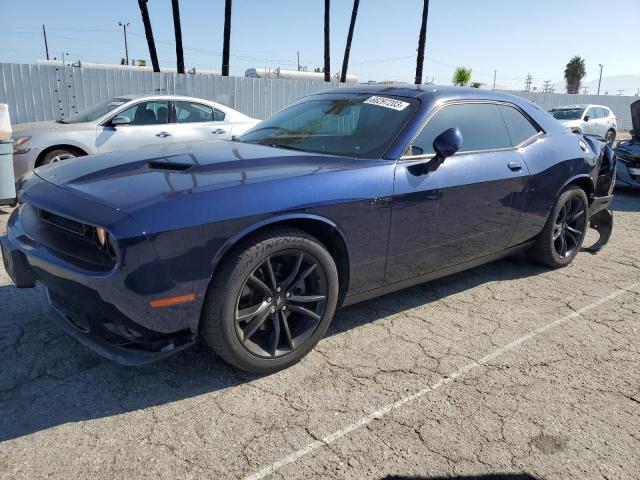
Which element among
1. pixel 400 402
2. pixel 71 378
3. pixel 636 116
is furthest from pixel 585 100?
pixel 71 378

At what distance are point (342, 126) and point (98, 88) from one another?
39.2 ft

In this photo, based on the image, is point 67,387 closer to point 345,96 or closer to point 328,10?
point 345,96

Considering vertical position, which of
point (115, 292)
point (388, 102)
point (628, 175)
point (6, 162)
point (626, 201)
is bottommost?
point (626, 201)

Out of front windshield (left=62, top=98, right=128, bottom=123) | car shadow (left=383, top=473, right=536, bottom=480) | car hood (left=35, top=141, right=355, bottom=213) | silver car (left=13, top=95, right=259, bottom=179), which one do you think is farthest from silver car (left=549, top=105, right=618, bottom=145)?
car shadow (left=383, top=473, right=536, bottom=480)

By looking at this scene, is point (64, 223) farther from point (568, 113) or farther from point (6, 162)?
point (568, 113)

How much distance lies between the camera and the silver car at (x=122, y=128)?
6562mm

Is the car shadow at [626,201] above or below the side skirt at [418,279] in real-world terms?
below

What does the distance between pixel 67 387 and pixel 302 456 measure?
125 cm

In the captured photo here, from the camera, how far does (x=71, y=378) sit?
253 centimetres

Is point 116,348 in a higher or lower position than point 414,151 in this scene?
lower

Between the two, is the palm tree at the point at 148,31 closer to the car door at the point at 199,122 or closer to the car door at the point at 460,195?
the car door at the point at 199,122

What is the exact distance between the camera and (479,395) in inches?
99.8

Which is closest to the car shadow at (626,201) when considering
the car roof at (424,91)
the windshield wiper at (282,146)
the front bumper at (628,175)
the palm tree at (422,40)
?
the front bumper at (628,175)

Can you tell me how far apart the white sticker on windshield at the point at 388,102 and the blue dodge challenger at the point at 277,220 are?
0.01m
